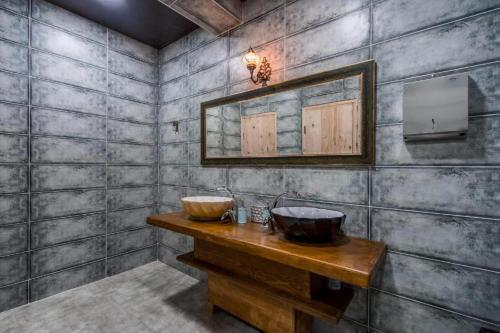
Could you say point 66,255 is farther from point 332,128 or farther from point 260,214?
point 332,128

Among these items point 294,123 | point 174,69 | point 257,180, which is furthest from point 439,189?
point 174,69

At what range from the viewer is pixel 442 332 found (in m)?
1.33

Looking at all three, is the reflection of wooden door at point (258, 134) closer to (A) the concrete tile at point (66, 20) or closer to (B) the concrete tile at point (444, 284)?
(B) the concrete tile at point (444, 284)

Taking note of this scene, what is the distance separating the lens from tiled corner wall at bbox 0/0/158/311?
2064 millimetres

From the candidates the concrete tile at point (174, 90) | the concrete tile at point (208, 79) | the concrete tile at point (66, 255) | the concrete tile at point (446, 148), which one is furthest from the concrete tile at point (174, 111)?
the concrete tile at point (446, 148)

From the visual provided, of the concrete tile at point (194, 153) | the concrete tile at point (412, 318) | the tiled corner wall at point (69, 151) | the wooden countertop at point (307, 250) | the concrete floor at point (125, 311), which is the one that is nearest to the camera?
the wooden countertop at point (307, 250)

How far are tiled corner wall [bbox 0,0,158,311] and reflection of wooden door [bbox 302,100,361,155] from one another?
7.07 ft

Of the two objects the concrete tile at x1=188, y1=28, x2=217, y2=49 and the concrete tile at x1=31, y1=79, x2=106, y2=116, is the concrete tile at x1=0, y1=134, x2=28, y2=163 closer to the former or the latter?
the concrete tile at x1=31, y1=79, x2=106, y2=116

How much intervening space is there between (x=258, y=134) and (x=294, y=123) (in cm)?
36

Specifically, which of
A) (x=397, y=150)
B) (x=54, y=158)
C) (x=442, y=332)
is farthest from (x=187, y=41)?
(x=442, y=332)

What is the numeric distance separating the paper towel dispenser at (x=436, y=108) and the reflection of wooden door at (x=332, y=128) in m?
0.29

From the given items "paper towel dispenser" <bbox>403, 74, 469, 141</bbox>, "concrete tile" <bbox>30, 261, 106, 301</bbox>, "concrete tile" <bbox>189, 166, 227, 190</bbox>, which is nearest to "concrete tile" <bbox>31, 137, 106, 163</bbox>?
"concrete tile" <bbox>189, 166, 227, 190</bbox>

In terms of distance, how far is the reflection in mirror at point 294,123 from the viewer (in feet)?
5.28

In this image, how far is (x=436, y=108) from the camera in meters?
1.30
